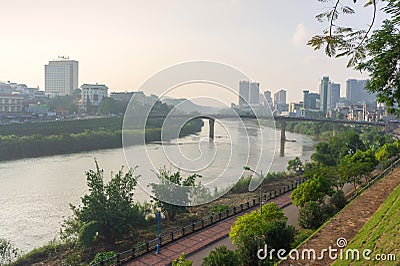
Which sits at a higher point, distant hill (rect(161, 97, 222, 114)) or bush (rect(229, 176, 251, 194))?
distant hill (rect(161, 97, 222, 114))

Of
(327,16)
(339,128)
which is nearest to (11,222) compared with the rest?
(327,16)

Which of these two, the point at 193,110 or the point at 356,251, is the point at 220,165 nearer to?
the point at 193,110

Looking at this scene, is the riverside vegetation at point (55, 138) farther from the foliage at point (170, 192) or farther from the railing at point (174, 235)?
the railing at point (174, 235)

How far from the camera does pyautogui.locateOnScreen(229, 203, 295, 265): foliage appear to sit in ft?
17.3

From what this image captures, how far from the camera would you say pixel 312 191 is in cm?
826

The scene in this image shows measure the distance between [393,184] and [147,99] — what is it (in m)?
7.20

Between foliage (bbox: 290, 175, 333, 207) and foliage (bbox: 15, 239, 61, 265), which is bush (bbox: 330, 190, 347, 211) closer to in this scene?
foliage (bbox: 290, 175, 333, 207)

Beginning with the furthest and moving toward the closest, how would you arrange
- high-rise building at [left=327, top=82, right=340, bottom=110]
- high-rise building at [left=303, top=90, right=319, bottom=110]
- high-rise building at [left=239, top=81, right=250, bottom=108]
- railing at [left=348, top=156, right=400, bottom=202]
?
1. high-rise building at [left=327, top=82, right=340, bottom=110]
2. high-rise building at [left=303, top=90, right=319, bottom=110]
3. railing at [left=348, top=156, right=400, bottom=202]
4. high-rise building at [left=239, top=81, right=250, bottom=108]

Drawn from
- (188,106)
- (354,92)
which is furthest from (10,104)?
(354,92)

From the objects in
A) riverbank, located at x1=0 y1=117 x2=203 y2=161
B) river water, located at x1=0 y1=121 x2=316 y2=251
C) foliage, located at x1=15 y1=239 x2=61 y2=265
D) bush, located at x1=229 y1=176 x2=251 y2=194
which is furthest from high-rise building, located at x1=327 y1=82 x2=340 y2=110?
foliage, located at x1=15 y1=239 x2=61 y2=265

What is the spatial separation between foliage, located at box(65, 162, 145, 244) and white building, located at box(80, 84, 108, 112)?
3650 centimetres

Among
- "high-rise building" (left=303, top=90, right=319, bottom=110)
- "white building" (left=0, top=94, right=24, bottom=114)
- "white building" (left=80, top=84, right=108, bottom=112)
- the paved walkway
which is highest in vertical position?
"high-rise building" (left=303, top=90, right=319, bottom=110)

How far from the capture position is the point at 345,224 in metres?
6.04

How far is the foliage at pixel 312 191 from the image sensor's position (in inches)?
324
